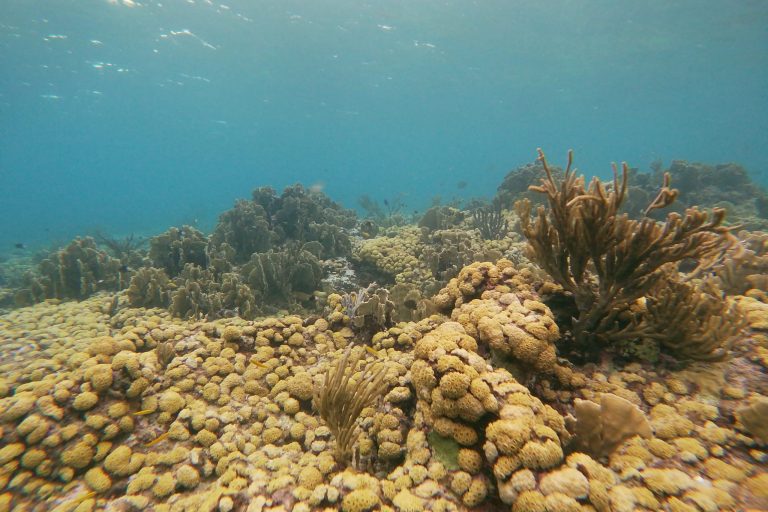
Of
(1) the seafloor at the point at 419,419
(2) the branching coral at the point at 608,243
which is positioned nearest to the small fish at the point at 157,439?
(1) the seafloor at the point at 419,419

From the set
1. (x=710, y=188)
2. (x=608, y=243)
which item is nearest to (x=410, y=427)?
(x=608, y=243)

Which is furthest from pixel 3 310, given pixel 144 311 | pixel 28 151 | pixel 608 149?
pixel 608 149

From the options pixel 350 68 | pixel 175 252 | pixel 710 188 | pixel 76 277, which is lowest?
pixel 76 277

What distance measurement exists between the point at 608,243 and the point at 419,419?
7.95 ft

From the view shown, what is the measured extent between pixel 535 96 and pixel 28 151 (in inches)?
4428

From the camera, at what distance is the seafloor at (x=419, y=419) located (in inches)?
90.4

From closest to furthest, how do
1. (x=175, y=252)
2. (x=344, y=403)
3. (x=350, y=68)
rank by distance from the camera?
(x=344, y=403) < (x=175, y=252) < (x=350, y=68)

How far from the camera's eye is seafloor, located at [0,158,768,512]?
7.54 ft

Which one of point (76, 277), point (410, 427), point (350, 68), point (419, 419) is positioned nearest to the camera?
point (419, 419)

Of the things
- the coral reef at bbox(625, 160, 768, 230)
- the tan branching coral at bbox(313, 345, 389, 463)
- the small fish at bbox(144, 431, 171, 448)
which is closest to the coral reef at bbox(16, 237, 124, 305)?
the small fish at bbox(144, 431, 171, 448)

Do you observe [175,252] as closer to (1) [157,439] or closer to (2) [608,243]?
(1) [157,439]

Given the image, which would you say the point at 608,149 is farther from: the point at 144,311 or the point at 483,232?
the point at 144,311

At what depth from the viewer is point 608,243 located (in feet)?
10.2

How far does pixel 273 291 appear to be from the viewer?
8.76 meters
